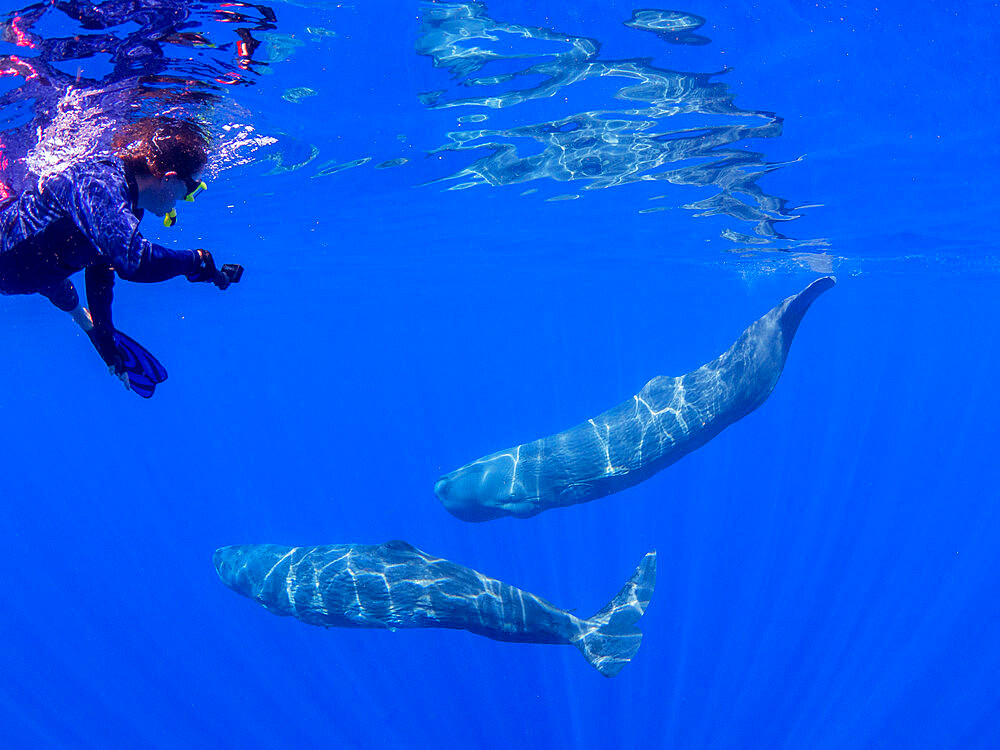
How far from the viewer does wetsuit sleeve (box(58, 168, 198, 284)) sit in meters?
3.73

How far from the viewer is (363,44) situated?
8.18 meters

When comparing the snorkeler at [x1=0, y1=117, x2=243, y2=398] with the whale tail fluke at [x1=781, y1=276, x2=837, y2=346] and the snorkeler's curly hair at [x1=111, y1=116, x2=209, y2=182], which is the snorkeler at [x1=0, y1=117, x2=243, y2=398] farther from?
the whale tail fluke at [x1=781, y1=276, x2=837, y2=346]

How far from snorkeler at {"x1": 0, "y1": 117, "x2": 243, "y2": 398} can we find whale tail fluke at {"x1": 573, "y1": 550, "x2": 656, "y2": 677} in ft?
28.7

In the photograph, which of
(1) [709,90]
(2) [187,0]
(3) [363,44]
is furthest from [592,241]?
(2) [187,0]

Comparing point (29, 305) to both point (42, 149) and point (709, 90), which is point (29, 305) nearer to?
point (42, 149)

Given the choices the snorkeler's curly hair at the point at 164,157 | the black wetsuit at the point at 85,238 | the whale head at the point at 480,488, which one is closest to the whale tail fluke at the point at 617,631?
the whale head at the point at 480,488

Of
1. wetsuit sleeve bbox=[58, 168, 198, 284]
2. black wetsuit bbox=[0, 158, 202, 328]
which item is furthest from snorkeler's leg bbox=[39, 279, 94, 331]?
wetsuit sleeve bbox=[58, 168, 198, 284]

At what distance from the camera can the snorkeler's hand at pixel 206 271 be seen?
162 inches

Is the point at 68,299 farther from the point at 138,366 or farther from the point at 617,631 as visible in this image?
the point at 617,631

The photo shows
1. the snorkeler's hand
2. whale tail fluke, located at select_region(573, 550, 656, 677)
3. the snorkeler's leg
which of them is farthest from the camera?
whale tail fluke, located at select_region(573, 550, 656, 677)

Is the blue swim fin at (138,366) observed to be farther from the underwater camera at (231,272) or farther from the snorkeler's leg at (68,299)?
the underwater camera at (231,272)

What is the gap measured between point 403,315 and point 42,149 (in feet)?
118

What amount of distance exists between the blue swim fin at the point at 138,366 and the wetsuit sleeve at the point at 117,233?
1013 mm

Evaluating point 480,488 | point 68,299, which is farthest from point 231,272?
point 480,488
